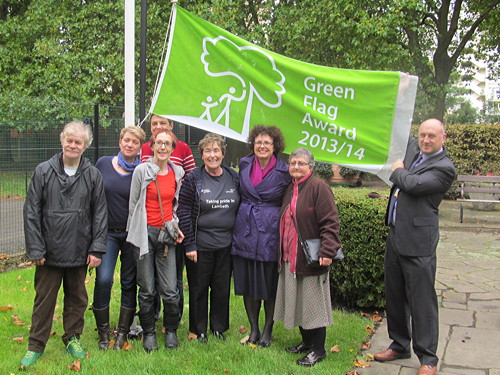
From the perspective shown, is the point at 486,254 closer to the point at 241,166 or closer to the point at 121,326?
the point at 241,166

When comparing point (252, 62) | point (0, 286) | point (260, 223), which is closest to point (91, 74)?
point (0, 286)

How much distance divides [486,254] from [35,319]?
23.4 ft

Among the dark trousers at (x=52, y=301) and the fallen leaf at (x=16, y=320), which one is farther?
the fallen leaf at (x=16, y=320)

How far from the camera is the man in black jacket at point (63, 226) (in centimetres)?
388

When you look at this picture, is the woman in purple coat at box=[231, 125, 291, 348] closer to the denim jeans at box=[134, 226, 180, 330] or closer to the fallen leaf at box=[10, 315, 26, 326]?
the denim jeans at box=[134, 226, 180, 330]

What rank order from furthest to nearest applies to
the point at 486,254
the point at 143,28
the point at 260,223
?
the point at 486,254, the point at 143,28, the point at 260,223

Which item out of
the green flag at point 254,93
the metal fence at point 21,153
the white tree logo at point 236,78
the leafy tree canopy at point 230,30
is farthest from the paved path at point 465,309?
the leafy tree canopy at point 230,30

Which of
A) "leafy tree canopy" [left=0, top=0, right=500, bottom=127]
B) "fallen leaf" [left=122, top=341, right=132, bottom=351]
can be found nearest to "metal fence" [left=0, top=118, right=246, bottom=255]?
"fallen leaf" [left=122, top=341, right=132, bottom=351]

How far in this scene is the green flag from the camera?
4859 millimetres

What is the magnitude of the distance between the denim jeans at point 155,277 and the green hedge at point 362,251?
1942 millimetres

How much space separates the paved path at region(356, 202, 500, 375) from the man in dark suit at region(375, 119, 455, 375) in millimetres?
410

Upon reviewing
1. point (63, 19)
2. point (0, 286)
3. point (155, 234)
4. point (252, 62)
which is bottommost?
point (0, 286)

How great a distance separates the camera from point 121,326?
4484 millimetres

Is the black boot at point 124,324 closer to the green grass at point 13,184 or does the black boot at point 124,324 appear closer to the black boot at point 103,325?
the black boot at point 103,325
